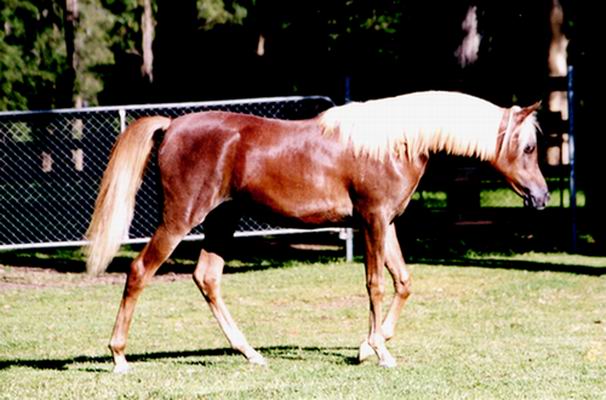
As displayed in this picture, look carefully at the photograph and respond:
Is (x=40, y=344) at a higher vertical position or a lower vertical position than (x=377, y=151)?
lower

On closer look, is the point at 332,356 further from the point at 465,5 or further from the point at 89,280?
the point at 465,5

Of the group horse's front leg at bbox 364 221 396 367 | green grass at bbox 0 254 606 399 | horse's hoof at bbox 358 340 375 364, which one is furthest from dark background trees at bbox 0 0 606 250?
horse's hoof at bbox 358 340 375 364

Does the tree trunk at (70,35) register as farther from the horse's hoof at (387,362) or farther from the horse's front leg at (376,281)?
the horse's hoof at (387,362)

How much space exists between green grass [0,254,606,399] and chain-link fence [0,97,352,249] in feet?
2.26

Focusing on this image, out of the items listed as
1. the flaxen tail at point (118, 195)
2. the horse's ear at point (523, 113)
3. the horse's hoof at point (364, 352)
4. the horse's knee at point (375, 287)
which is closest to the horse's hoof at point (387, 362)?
the horse's hoof at point (364, 352)

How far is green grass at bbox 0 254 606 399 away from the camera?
7.41 m

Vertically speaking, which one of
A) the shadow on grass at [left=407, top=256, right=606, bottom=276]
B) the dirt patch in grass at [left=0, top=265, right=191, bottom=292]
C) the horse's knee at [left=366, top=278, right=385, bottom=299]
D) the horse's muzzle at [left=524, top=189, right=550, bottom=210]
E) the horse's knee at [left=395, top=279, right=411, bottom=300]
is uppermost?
the horse's muzzle at [left=524, top=189, right=550, bottom=210]

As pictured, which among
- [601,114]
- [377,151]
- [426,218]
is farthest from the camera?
[426,218]

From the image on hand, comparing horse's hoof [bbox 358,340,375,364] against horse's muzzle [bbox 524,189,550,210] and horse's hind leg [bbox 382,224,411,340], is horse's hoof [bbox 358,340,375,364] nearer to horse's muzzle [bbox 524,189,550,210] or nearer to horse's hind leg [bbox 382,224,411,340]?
horse's hind leg [bbox 382,224,411,340]

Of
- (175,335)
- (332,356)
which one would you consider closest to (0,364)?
(175,335)

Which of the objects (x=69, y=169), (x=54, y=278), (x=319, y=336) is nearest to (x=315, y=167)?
(x=319, y=336)

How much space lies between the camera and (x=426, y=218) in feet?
54.9

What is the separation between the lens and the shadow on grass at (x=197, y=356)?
28.0 feet

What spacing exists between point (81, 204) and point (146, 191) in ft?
2.75
